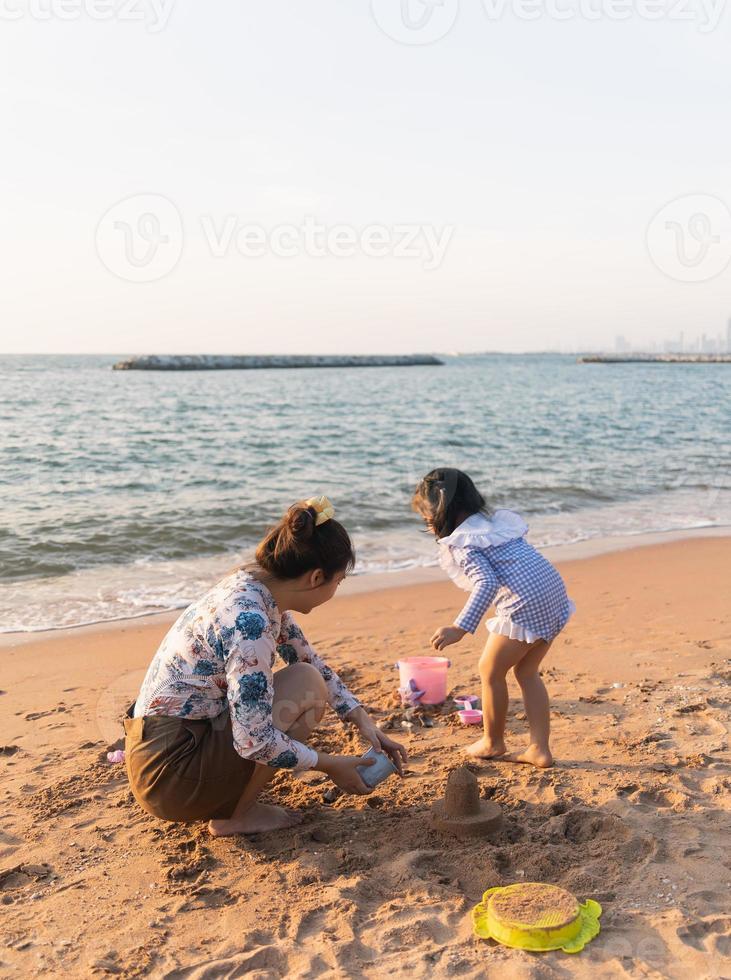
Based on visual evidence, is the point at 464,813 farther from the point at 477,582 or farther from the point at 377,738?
the point at 477,582

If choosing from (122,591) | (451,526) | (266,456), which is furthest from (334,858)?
(266,456)

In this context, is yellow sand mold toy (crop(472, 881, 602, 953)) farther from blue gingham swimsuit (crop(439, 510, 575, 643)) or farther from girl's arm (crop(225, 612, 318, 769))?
blue gingham swimsuit (crop(439, 510, 575, 643))

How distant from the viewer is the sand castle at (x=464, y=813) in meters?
2.92

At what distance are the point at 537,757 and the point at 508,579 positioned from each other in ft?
2.50

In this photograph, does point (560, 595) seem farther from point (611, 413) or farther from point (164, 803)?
point (611, 413)

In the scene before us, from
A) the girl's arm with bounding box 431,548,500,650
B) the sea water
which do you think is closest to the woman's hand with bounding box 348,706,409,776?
the girl's arm with bounding box 431,548,500,650

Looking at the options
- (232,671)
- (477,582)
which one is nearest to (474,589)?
(477,582)

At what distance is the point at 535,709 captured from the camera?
352 cm

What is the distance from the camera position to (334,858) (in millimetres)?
2822

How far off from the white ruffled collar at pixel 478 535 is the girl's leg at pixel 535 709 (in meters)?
0.41

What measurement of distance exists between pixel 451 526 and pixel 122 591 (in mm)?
4171

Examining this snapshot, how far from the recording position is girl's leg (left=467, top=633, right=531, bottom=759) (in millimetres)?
3512

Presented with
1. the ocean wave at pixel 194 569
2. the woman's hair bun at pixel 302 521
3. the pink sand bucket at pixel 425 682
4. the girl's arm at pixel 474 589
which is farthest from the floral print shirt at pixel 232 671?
the ocean wave at pixel 194 569

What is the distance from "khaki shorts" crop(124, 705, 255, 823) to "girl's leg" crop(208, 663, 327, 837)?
11 cm
